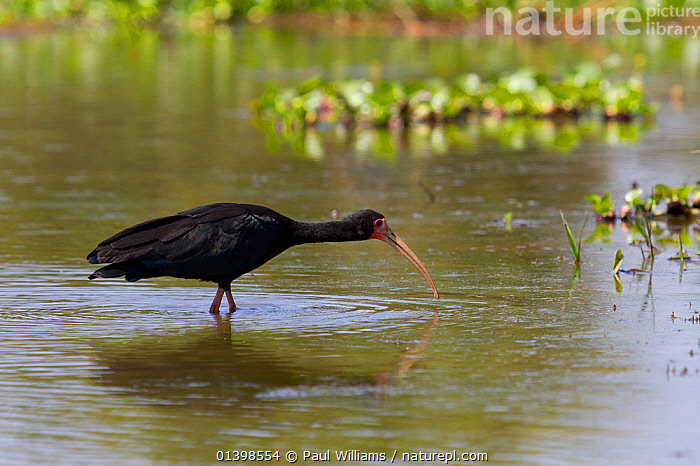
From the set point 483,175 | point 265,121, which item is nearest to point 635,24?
point 265,121

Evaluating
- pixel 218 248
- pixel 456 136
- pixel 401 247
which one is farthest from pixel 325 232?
pixel 456 136

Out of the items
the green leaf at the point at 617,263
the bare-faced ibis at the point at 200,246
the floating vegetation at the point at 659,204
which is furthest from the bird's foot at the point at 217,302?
the floating vegetation at the point at 659,204

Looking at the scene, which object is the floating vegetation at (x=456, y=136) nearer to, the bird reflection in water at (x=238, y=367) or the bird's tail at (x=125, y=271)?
the bird's tail at (x=125, y=271)

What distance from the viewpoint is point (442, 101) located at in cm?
1756

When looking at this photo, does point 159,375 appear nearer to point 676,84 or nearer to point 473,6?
point 676,84

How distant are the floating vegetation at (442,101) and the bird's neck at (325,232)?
9.04m

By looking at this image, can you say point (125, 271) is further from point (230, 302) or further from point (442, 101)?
point (442, 101)

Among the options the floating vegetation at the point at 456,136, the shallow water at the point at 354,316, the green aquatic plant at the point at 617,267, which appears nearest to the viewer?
the shallow water at the point at 354,316

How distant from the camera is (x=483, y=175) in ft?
44.2

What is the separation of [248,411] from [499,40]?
3278 centimetres

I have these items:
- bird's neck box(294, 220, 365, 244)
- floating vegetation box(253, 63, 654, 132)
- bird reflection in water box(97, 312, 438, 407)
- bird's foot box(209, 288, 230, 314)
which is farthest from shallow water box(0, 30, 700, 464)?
floating vegetation box(253, 63, 654, 132)

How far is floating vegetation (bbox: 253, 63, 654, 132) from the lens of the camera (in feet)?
56.4

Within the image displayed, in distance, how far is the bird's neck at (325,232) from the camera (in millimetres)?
7965

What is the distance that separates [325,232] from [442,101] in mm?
9853
